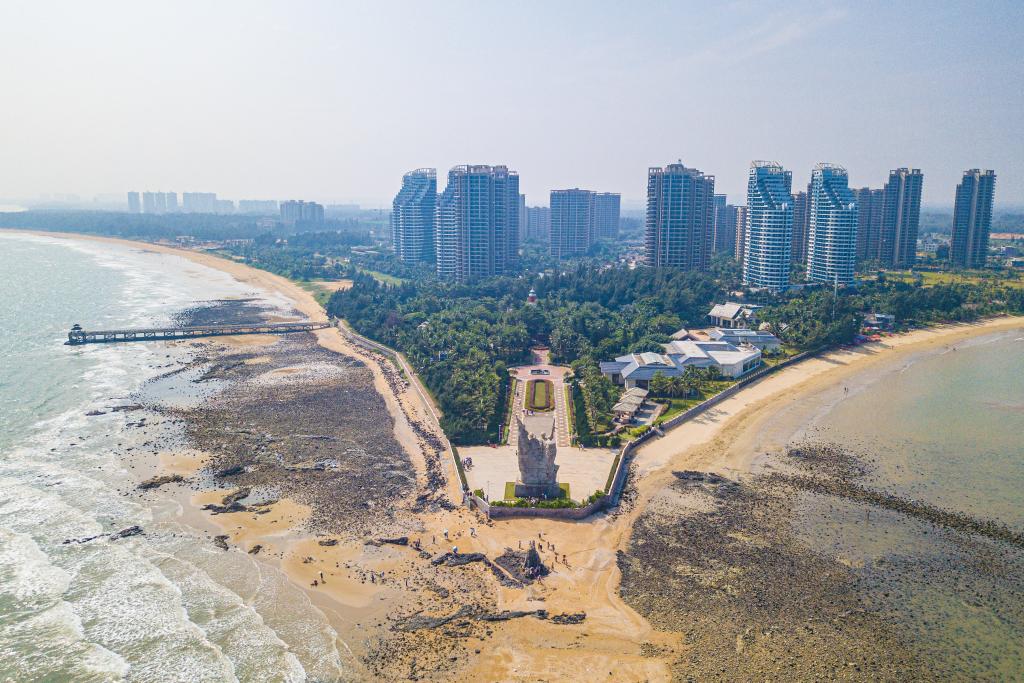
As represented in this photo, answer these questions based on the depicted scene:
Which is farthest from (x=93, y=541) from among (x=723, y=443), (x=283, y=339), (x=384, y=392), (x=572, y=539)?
(x=283, y=339)

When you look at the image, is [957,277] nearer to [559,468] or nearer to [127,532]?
[559,468]

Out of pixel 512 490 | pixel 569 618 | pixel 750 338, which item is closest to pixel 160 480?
pixel 512 490

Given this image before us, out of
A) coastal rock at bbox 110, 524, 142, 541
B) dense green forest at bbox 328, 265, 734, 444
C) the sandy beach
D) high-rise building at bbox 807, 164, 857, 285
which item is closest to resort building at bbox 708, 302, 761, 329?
dense green forest at bbox 328, 265, 734, 444

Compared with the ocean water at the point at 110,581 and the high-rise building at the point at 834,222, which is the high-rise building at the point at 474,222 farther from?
the ocean water at the point at 110,581

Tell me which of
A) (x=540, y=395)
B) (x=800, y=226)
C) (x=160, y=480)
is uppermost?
(x=800, y=226)

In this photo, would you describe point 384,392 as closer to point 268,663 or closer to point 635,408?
point 635,408

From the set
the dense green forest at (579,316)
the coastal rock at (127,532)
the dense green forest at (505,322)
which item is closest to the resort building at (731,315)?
the dense green forest at (505,322)

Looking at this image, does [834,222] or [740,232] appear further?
[740,232]
